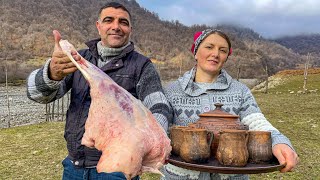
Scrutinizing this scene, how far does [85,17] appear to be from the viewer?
433ft

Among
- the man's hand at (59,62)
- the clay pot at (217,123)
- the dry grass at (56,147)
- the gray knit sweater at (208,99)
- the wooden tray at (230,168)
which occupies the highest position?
the man's hand at (59,62)

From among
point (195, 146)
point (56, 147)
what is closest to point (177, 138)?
point (195, 146)

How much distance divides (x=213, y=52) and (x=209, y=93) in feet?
1.16

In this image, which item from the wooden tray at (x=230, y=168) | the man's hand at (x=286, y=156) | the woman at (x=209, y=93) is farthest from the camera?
the woman at (x=209, y=93)

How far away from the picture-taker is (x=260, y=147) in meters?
2.45

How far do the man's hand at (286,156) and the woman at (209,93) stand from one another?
33 cm

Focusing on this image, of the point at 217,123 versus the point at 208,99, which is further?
the point at 208,99

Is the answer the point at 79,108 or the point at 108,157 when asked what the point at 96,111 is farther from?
the point at 79,108

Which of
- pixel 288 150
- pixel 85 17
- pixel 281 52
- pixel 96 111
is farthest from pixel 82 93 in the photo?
pixel 281 52

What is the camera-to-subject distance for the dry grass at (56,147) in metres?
7.92

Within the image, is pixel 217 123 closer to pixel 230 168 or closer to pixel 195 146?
pixel 195 146

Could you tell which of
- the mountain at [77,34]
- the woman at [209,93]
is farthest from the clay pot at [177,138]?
the mountain at [77,34]

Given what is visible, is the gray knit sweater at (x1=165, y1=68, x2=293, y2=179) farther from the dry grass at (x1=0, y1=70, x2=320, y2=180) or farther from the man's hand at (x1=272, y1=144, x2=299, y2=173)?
the dry grass at (x1=0, y1=70, x2=320, y2=180)

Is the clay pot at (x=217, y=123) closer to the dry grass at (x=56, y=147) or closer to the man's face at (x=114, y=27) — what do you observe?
the man's face at (x=114, y=27)
